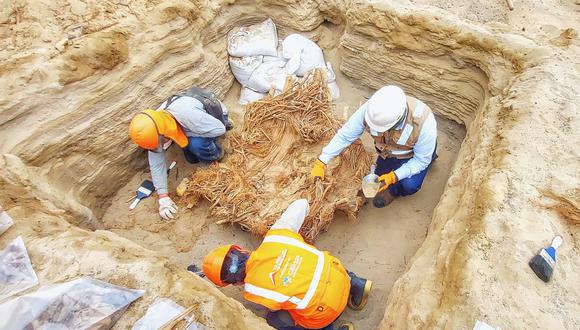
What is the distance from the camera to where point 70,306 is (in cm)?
207

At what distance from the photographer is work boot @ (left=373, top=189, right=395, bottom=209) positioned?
12.4 ft

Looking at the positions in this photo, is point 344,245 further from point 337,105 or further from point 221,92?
point 221,92

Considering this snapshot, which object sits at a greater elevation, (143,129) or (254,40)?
(254,40)

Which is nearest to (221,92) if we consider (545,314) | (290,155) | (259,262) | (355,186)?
(290,155)

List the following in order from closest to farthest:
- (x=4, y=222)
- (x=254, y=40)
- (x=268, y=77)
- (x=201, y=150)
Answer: (x=4, y=222), (x=201, y=150), (x=268, y=77), (x=254, y=40)

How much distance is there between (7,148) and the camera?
2984 millimetres

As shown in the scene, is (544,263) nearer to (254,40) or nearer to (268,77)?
(268,77)

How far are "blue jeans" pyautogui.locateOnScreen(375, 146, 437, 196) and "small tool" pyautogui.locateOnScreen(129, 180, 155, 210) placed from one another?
8.03 feet

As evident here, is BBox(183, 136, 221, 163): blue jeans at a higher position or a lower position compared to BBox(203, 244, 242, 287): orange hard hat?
lower

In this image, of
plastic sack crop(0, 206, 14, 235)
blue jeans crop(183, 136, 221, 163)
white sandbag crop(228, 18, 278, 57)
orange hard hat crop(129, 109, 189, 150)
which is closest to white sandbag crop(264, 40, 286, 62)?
white sandbag crop(228, 18, 278, 57)

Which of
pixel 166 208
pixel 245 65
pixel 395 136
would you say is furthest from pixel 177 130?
pixel 395 136

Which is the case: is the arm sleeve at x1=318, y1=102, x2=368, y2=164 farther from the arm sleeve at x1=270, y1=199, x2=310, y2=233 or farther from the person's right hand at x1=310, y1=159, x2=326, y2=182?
the arm sleeve at x1=270, y1=199, x2=310, y2=233

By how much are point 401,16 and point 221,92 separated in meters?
2.23

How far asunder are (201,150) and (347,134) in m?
1.56
